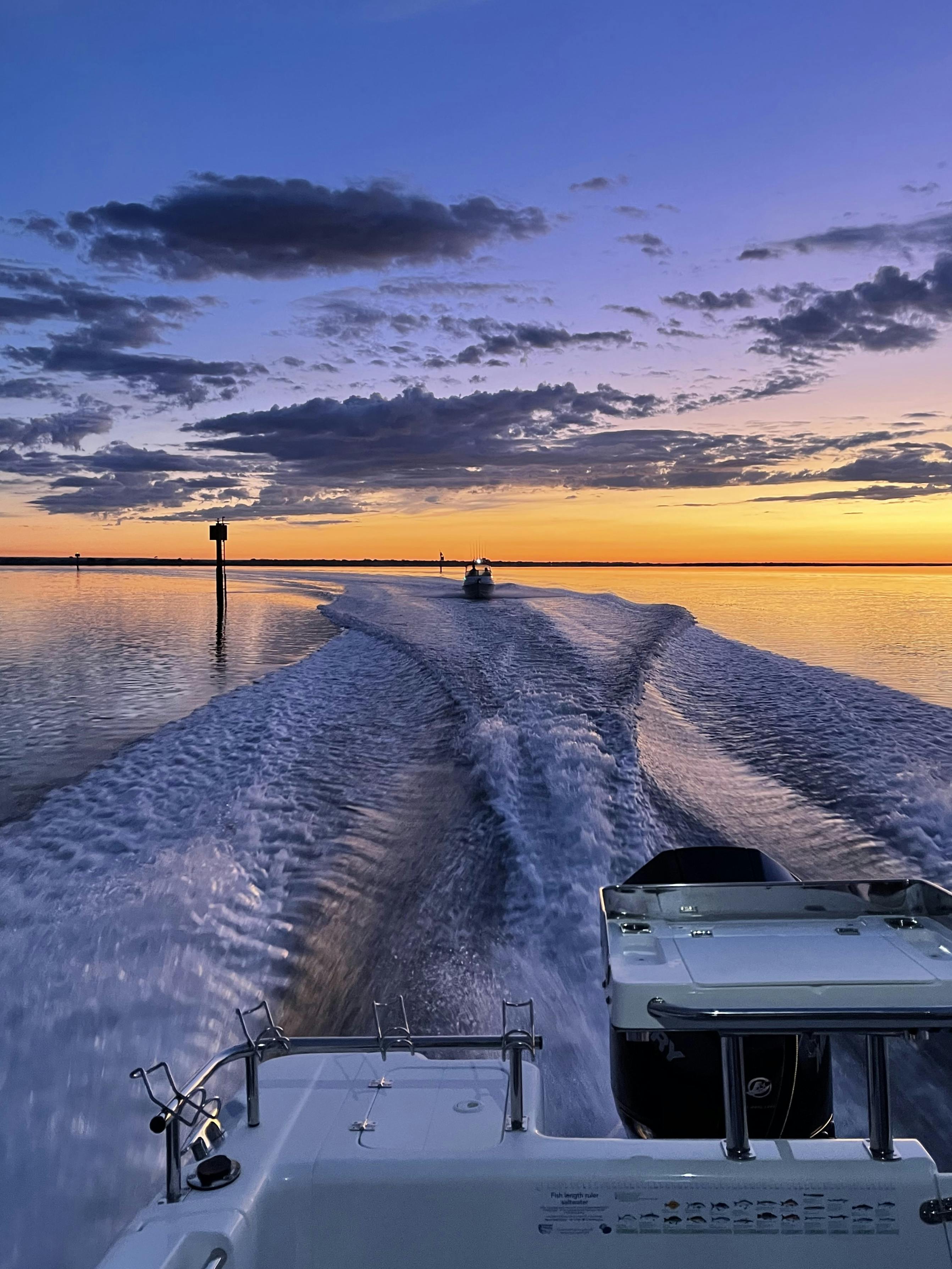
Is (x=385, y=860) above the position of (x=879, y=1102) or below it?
below

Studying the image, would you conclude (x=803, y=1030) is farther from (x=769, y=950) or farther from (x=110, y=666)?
(x=110, y=666)

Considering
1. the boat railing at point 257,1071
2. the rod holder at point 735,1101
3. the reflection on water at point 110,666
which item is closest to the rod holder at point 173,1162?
the boat railing at point 257,1071

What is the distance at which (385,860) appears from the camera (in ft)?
19.1

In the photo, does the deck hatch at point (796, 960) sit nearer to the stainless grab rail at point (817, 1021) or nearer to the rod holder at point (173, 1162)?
the stainless grab rail at point (817, 1021)

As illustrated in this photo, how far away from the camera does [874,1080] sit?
6.27 ft

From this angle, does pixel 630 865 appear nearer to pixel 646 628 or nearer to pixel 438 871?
pixel 438 871

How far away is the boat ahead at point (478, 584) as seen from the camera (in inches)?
1366

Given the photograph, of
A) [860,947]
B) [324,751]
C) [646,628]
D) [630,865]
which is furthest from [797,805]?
[646,628]

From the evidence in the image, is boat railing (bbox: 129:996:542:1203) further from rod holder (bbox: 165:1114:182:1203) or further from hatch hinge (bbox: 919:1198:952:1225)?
hatch hinge (bbox: 919:1198:952:1225)

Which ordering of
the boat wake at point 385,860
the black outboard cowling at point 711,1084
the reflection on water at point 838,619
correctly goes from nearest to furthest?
the black outboard cowling at point 711,1084
the boat wake at point 385,860
the reflection on water at point 838,619

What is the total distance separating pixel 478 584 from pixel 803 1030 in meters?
33.4

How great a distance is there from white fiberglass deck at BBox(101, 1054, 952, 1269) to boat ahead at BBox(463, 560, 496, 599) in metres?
32.4

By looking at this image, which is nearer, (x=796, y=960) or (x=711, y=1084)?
(x=796, y=960)

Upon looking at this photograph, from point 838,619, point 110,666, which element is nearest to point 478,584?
point 838,619
